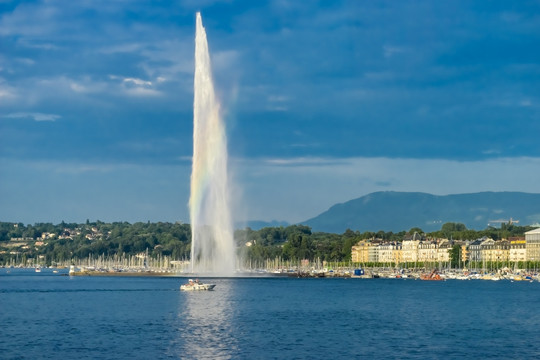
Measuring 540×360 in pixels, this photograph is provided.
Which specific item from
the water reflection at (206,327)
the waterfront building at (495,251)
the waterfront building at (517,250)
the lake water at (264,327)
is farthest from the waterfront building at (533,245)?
the water reflection at (206,327)

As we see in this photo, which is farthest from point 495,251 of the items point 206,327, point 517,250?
point 206,327

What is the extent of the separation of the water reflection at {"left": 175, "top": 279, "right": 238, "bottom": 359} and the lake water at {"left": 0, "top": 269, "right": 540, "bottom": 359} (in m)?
0.06

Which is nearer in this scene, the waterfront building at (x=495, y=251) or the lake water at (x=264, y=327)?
the lake water at (x=264, y=327)

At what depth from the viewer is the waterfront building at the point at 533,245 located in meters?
182

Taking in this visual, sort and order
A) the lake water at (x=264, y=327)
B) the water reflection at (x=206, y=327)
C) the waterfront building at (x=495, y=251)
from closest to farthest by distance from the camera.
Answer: the water reflection at (x=206, y=327)
the lake water at (x=264, y=327)
the waterfront building at (x=495, y=251)

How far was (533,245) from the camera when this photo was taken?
184 metres

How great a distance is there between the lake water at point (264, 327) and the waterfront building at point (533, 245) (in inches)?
4083

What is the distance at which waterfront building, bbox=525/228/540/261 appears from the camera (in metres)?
182

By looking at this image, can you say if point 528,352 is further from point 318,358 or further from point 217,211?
point 217,211

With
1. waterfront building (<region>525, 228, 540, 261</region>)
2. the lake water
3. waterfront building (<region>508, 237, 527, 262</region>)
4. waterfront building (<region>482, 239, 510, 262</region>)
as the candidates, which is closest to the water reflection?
the lake water

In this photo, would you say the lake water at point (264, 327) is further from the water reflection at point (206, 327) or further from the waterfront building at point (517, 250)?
the waterfront building at point (517, 250)

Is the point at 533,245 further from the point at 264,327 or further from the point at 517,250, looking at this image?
the point at 264,327

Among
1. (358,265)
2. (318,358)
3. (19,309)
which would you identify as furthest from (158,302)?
(358,265)

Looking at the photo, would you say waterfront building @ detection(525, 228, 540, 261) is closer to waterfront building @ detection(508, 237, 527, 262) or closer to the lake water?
waterfront building @ detection(508, 237, 527, 262)
